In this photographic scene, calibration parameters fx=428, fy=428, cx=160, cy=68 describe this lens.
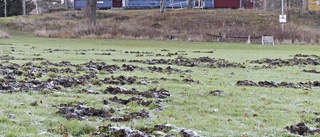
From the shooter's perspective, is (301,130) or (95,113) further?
(95,113)

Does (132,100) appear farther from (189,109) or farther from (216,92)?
(216,92)

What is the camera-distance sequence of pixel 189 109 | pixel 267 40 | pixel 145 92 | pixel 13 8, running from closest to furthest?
pixel 189 109 < pixel 145 92 < pixel 267 40 < pixel 13 8

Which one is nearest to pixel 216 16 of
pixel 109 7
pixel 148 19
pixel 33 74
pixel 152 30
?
pixel 148 19

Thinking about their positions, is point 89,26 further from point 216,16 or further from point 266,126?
point 266,126

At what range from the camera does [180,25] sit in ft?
221

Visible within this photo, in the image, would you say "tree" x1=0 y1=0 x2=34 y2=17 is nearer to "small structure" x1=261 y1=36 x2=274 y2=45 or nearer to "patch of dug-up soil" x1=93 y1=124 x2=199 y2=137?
"small structure" x1=261 y1=36 x2=274 y2=45

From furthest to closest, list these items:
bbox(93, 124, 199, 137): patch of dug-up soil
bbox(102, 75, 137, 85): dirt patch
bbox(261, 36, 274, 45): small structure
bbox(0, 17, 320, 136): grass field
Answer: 1. bbox(261, 36, 274, 45): small structure
2. bbox(102, 75, 137, 85): dirt patch
3. bbox(0, 17, 320, 136): grass field
4. bbox(93, 124, 199, 137): patch of dug-up soil

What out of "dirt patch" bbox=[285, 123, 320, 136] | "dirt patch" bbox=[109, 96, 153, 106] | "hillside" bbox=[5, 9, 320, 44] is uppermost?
"hillside" bbox=[5, 9, 320, 44]

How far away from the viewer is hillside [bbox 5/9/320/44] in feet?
191

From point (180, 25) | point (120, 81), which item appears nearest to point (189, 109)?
point (120, 81)

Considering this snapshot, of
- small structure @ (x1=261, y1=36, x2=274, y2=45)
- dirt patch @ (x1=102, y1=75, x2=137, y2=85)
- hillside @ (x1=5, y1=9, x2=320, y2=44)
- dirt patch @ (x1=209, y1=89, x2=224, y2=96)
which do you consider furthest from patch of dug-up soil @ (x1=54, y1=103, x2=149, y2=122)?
hillside @ (x1=5, y1=9, x2=320, y2=44)

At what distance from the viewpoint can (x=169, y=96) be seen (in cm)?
1280

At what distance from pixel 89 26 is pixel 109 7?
33.0 meters

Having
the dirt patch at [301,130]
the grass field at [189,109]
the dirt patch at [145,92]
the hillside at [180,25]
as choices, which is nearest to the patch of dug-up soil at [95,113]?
the grass field at [189,109]
